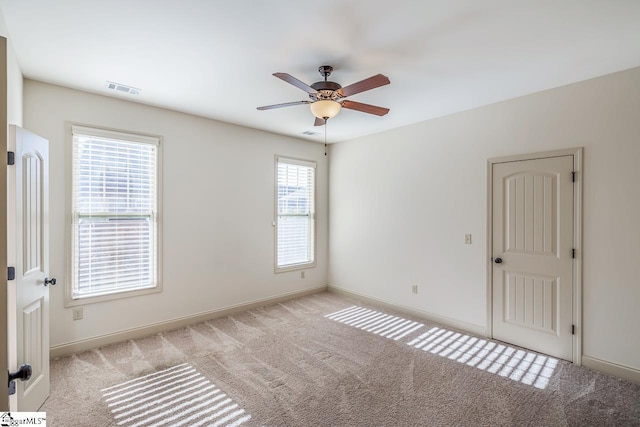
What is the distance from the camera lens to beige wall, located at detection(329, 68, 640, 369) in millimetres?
2719

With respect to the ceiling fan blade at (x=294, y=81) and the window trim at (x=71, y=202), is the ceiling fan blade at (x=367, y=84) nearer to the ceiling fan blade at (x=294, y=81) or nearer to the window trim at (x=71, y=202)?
the ceiling fan blade at (x=294, y=81)

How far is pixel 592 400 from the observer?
7.84 ft

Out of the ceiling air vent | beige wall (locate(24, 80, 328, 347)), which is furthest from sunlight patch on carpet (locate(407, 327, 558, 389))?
the ceiling air vent

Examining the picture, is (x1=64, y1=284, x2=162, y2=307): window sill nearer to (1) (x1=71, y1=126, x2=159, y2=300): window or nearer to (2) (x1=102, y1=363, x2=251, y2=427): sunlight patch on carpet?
(1) (x1=71, y1=126, x2=159, y2=300): window

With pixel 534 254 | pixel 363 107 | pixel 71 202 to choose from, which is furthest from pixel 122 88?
pixel 534 254

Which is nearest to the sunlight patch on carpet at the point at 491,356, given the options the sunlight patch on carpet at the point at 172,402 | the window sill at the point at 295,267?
the sunlight patch on carpet at the point at 172,402

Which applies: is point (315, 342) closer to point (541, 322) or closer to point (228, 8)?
point (541, 322)

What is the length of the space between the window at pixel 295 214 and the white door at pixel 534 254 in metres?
2.92

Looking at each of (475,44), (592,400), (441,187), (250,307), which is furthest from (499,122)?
(250,307)

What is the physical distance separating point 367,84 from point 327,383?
2526 millimetres

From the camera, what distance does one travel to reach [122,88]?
313cm

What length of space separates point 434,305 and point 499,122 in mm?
2454

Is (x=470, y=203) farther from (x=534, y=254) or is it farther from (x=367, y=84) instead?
(x=367, y=84)

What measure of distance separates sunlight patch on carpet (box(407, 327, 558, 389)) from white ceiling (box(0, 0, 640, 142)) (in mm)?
2780
